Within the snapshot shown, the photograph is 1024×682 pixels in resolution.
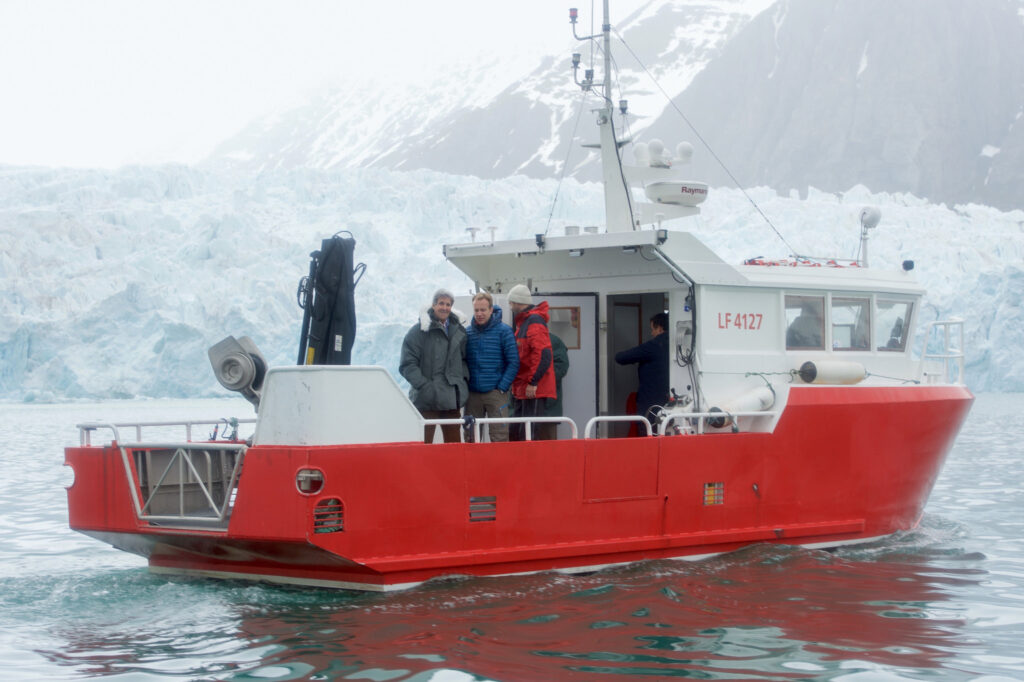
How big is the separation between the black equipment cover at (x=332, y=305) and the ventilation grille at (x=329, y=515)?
3.46 feet

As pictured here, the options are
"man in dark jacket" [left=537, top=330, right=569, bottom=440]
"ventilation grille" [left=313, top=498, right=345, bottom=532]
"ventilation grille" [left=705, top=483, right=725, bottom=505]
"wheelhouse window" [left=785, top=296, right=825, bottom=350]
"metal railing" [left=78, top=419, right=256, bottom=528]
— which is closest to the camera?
"ventilation grille" [left=313, top=498, right=345, bottom=532]

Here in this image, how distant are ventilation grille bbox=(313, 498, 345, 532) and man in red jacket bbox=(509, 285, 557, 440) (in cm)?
180

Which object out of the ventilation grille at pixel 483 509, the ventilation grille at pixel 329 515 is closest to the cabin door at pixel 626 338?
the ventilation grille at pixel 483 509

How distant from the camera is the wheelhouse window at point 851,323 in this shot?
8453mm

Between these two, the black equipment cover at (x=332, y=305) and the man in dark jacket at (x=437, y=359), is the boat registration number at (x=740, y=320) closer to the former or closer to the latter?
the man in dark jacket at (x=437, y=359)

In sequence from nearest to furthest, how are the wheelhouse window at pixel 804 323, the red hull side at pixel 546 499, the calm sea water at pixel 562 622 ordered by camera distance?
the calm sea water at pixel 562 622
the red hull side at pixel 546 499
the wheelhouse window at pixel 804 323

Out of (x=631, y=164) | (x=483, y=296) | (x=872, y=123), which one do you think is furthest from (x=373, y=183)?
(x=872, y=123)

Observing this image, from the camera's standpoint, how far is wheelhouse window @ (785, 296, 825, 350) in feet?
27.0

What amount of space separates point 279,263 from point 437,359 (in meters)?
22.5

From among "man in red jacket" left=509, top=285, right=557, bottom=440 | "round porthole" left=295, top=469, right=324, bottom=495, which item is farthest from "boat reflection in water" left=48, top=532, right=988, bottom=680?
"man in red jacket" left=509, top=285, right=557, bottom=440

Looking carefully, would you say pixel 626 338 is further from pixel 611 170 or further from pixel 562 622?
pixel 562 622

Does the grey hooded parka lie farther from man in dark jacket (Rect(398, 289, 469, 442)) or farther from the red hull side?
the red hull side

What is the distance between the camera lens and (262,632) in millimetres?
5590

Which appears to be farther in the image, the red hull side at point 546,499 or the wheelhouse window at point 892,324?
the wheelhouse window at point 892,324
